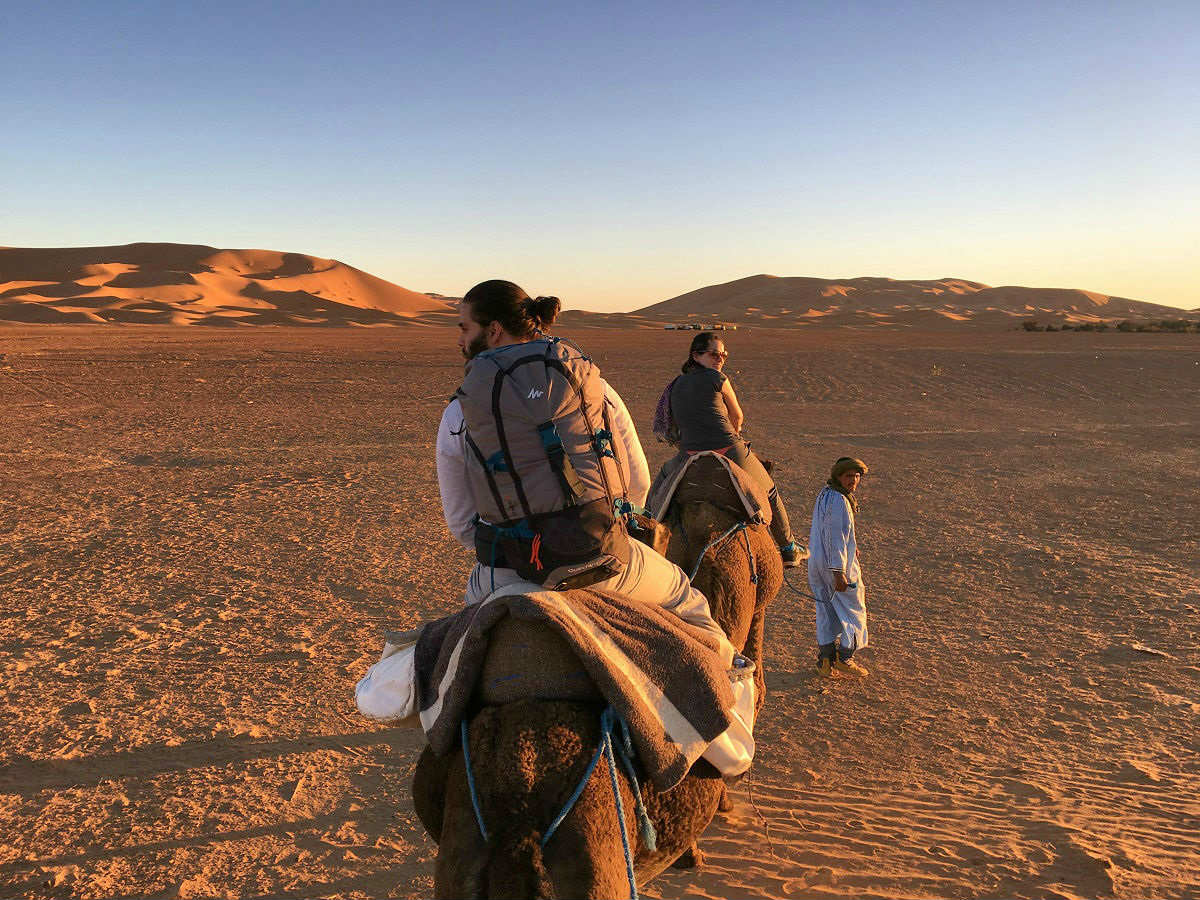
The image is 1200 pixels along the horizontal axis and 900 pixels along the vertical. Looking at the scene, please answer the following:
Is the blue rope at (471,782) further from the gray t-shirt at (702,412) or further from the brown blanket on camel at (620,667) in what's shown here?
the gray t-shirt at (702,412)

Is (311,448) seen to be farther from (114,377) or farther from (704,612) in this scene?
(704,612)

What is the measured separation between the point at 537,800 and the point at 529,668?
1.16ft

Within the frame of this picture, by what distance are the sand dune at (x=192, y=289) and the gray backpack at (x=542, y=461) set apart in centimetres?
5471

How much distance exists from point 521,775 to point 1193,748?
5.09 m

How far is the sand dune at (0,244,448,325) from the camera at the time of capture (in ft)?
188

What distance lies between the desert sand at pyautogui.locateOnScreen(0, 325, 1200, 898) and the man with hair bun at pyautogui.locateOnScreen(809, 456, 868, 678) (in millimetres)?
225

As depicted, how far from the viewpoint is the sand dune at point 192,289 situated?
57.2 m

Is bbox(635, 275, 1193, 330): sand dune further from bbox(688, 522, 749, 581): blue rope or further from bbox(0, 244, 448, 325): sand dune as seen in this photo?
bbox(688, 522, 749, 581): blue rope

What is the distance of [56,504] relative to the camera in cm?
1125

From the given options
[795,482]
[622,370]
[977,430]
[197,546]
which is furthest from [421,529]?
[622,370]

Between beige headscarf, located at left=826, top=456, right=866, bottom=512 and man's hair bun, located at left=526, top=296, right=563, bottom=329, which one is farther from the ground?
man's hair bun, located at left=526, top=296, right=563, bottom=329

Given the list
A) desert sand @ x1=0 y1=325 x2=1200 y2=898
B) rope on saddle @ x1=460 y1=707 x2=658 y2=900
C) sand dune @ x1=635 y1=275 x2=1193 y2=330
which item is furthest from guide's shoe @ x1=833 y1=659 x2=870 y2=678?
sand dune @ x1=635 y1=275 x2=1193 y2=330

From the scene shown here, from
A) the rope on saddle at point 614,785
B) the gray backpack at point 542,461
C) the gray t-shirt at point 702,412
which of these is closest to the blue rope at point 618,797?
the rope on saddle at point 614,785

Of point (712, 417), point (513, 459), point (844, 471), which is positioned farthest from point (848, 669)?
point (513, 459)
